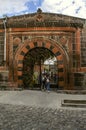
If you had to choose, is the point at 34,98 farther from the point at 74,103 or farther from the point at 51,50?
the point at 51,50

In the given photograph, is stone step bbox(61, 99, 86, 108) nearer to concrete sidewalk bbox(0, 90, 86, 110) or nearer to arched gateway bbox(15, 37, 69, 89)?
concrete sidewalk bbox(0, 90, 86, 110)

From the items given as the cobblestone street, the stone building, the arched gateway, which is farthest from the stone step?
the arched gateway

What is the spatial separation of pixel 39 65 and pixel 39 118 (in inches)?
358

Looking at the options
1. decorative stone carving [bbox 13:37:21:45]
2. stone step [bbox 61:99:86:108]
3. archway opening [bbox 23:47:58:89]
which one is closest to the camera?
stone step [bbox 61:99:86:108]

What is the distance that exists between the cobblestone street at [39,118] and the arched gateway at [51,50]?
18.7ft

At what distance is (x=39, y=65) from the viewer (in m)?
20.1

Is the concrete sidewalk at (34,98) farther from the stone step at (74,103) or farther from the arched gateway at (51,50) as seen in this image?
the arched gateway at (51,50)

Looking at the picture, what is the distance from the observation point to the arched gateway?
1905cm

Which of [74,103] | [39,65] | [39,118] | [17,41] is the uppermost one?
[17,41]

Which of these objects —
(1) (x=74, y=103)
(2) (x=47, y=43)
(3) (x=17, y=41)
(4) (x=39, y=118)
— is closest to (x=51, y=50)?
(2) (x=47, y=43)

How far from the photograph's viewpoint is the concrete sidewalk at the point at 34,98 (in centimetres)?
1452

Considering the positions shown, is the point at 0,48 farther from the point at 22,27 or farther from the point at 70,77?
the point at 70,77

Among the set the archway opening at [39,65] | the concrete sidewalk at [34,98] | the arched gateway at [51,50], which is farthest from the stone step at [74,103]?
the archway opening at [39,65]

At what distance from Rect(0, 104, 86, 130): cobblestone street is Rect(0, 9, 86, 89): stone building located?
5.80 meters
